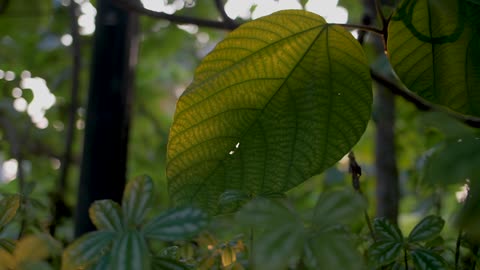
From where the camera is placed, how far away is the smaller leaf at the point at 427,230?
0.47 metres

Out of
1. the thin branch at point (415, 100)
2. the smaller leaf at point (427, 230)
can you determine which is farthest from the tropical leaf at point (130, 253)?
the thin branch at point (415, 100)

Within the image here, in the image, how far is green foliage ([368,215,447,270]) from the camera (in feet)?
1.43

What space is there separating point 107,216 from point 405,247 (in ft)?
0.74

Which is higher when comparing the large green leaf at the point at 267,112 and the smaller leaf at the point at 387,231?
the large green leaf at the point at 267,112

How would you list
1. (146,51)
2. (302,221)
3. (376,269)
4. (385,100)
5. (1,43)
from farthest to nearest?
(146,51) → (1,43) → (385,100) → (376,269) → (302,221)

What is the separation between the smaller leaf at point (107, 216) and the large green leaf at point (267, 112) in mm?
150

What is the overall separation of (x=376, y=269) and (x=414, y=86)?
0.18 meters

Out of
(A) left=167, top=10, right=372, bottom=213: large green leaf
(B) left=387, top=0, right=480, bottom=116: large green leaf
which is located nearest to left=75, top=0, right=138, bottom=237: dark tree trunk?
(A) left=167, top=10, right=372, bottom=213: large green leaf

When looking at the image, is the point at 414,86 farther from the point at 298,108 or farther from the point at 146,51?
the point at 146,51

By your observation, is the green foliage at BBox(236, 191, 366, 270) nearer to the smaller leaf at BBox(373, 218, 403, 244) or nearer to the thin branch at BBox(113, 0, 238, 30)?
the smaller leaf at BBox(373, 218, 403, 244)

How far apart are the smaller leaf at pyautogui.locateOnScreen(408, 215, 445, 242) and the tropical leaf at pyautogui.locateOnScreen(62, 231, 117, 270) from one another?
0.24 meters

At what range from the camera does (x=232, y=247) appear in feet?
1.71

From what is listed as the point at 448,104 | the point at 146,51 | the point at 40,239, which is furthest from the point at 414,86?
the point at 146,51

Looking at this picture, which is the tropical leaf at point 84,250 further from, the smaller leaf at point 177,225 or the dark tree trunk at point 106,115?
the dark tree trunk at point 106,115
